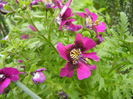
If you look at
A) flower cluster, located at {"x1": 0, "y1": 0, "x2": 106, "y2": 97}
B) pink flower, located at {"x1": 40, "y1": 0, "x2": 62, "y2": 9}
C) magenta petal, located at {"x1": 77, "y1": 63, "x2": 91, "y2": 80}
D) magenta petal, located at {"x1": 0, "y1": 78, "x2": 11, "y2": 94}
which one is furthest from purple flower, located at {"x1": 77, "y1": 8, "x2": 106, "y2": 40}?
magenta petal, located at {"x1": 0, "y1": 78, "x2": 11, "y2": 94}

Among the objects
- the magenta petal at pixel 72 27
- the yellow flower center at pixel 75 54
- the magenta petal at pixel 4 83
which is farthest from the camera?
the magenta petal at pixel 72 27

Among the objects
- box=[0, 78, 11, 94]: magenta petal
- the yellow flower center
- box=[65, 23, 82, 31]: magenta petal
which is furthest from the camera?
box=[65, 23, 82, 31]: magenta petal

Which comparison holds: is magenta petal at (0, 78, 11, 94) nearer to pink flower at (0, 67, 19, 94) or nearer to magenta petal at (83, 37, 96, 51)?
pink flower at (0, 67, 19, 94)

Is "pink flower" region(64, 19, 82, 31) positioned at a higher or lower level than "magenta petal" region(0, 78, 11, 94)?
lower

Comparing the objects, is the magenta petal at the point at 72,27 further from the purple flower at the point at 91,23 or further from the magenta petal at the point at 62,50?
the magenta petal at the point at 62,50

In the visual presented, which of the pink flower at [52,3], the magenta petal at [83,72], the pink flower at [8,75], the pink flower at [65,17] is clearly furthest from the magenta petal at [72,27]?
the pink flower at [8,75]

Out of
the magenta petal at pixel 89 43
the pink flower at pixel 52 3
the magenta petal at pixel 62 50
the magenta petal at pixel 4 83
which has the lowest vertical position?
the magenta petal at pixel 89 43

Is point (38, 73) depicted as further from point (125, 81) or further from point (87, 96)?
point (125, 81)

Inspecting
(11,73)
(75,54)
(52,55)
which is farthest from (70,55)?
(11,73)
